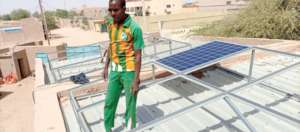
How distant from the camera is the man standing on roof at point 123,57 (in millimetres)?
2670

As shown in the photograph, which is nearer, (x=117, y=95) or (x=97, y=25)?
(x=117, y=95)

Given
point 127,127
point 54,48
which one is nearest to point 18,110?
point 54,48

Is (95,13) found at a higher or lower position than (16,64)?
higher

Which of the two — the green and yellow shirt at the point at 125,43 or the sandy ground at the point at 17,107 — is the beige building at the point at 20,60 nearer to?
the sandy ground at the point at 17,107

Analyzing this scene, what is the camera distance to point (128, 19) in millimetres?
2701

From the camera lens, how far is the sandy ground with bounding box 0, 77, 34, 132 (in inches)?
483

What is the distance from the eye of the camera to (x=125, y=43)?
108 inches

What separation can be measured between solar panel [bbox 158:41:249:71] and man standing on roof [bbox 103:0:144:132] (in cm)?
131

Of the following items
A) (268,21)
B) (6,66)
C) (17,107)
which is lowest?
(17,107)

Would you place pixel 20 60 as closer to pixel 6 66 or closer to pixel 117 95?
pixel 6 66

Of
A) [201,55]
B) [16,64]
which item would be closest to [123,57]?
[201,55]

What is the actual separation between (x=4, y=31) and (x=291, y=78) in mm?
39548

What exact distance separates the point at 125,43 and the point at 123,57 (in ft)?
0.56

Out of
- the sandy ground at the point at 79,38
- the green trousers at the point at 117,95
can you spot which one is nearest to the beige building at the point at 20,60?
the sandy ground at the point at 79,38
